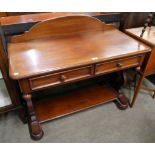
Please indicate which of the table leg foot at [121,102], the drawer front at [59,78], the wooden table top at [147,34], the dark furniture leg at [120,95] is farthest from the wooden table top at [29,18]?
the table leg foot at [121,102]

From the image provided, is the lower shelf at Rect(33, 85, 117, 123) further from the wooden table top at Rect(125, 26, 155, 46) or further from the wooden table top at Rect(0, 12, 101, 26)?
the wooden table top at Rect(0, 12, 101, 26)

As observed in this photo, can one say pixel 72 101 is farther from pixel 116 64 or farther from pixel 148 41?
pixel 148 41

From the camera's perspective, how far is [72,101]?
1470 mm

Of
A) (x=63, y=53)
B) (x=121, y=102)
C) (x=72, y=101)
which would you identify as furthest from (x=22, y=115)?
(x=121, y=102)

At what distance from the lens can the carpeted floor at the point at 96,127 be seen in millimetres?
1277

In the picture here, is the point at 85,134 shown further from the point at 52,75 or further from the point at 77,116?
the point at 52,75

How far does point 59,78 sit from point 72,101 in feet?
1.81

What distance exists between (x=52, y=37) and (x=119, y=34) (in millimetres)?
557

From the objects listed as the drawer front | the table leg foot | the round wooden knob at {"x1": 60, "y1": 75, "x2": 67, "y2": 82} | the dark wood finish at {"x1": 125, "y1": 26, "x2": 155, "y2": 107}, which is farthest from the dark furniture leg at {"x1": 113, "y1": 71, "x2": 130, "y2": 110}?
the round wooden knob at {"x1": 60, "y1": 75, "x2": 67, "y2": 82}
